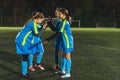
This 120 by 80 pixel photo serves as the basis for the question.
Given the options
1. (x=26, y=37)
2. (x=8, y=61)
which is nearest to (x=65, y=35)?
(x=26, y=37)

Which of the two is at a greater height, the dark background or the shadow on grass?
the dark background

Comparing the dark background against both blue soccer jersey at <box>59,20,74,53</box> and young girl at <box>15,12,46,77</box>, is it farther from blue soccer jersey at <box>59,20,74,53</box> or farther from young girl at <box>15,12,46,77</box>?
blue soccer jersey at <box>59,20,74,53</box>

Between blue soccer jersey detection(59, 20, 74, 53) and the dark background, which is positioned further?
the dark background

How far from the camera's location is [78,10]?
62156mm

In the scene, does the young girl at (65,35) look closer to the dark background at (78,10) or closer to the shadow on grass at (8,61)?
the shadow on grass at (8,61)

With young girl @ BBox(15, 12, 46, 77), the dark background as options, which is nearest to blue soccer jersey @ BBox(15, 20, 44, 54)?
young girl @ BBox(15, 12, 46, 77)

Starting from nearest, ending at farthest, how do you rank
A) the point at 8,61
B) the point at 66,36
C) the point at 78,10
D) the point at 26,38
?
1. the point at 66,36
2. the point at 26,38
3. the point at 8,61
4. the point at 78,10

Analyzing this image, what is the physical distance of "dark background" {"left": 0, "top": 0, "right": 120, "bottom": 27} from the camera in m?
59.0

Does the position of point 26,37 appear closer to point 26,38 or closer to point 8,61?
point 26,38

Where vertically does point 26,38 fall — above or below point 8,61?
above

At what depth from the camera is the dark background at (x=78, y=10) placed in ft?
193

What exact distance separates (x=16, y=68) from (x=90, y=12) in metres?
51.0

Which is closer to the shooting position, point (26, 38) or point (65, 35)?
point (65, 35)

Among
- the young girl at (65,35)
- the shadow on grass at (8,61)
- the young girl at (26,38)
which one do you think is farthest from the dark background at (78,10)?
the young girl at (65,35)
